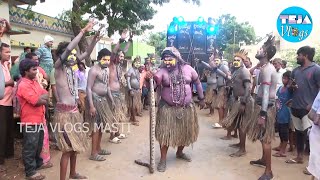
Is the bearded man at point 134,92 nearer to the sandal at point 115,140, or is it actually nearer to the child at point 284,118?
the sandal at point 115,140

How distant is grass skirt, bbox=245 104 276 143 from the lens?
4477 millimetres

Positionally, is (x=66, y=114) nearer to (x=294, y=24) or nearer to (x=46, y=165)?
(x=46, y=165)

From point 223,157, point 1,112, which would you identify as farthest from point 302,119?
point 1,112

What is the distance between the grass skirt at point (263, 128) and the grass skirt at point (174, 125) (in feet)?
2.83

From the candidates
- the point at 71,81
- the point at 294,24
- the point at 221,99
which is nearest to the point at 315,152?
the point at 294,24

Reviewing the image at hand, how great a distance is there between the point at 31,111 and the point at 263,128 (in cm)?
313

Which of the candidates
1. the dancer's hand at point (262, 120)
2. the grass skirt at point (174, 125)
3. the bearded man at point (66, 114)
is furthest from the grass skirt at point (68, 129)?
→ the dancer's hand at point (262, 120)

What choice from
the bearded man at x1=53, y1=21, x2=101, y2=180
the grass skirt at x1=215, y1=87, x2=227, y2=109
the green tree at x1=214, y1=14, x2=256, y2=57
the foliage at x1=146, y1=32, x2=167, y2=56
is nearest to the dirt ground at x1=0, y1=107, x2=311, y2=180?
the bearded man at x1=53, y1=21, x2=101, y2=180

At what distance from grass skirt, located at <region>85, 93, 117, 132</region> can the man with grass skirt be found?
95 cm

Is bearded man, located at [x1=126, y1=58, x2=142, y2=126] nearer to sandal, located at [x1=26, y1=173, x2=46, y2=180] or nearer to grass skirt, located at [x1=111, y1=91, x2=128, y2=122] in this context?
grass skirt, located at [x1=111, y1=91, x2=128, y2=122]

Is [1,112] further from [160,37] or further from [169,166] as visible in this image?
[160,37]

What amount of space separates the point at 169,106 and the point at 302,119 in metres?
2.08

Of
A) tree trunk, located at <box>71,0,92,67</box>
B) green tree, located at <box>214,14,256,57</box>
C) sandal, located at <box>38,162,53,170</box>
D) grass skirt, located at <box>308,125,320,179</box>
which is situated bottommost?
sandal, located at <box>38,162,53,170</box>

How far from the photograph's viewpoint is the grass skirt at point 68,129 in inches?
155
